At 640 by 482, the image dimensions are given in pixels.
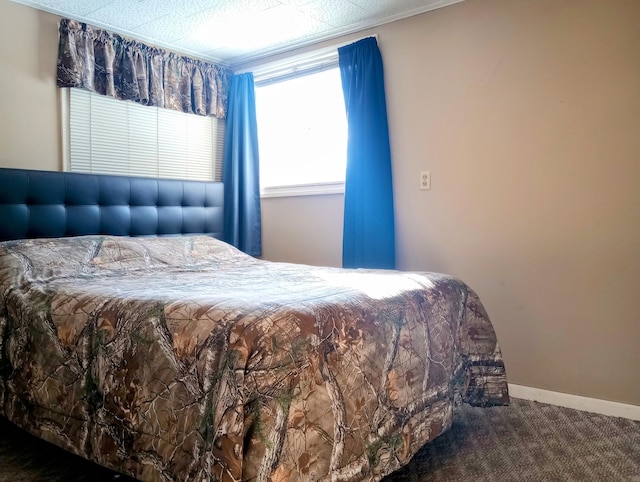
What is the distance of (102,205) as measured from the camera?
3.04 meters

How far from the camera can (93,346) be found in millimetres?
1683

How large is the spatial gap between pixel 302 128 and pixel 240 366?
273 centimetres

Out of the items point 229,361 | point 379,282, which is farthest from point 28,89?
point 229,361

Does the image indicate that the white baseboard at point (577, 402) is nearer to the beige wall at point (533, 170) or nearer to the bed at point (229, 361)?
the beige wall at point (533, 170)

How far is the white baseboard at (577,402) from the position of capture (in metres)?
2.33

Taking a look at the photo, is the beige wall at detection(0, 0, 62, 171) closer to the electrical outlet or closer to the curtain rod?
the curtain rod

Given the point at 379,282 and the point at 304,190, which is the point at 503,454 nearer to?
the point at 379,282

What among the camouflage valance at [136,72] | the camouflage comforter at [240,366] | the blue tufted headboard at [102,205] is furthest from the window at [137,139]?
the camouflage comforter at [240,366]

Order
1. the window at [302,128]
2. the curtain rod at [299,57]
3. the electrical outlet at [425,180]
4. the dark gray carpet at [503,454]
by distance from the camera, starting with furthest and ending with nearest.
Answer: the window at [302,128]
the curtain rod at [299,57]
the electrical outlet at [425,180]
the dark gray carpet at [503,454]

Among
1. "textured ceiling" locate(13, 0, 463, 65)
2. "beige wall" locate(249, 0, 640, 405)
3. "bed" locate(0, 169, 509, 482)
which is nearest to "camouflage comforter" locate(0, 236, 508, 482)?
"bed" locate(0, 169, 509, 482)

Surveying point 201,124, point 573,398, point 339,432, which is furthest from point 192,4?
point 573,398

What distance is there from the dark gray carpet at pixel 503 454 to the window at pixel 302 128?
70.7 inches

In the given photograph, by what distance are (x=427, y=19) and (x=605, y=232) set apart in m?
1.59

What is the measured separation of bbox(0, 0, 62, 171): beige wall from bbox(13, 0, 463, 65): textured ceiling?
113mm
